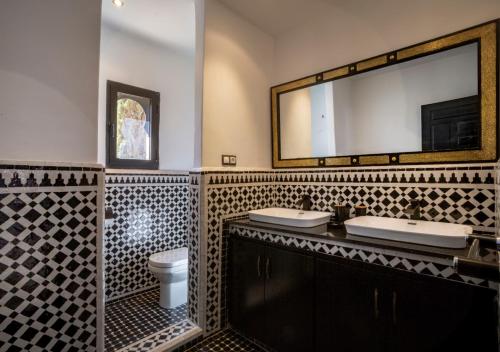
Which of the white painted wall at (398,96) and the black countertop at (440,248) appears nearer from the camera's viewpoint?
the black countertop at (440,248)

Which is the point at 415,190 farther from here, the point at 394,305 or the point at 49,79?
the point at 49,79

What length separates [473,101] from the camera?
142 cm

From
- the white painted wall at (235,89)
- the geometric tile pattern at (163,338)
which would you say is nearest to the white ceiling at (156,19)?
the white painted wall at (235,89)

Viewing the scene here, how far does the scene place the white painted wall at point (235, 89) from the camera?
1.93 metres

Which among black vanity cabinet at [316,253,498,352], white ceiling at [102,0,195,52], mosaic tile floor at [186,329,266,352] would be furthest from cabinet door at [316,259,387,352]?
white ceiling at [102,0,195,52]

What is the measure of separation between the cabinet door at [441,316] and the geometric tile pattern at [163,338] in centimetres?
134

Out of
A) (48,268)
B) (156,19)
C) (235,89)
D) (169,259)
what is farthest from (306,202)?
(156,19)

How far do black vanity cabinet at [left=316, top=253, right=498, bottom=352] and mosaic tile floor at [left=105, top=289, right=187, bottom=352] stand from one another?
4.14ft

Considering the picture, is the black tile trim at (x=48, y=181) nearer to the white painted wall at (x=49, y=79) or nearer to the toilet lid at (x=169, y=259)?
the white painted wall at (x=49, y=79)

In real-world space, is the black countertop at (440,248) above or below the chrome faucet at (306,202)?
below

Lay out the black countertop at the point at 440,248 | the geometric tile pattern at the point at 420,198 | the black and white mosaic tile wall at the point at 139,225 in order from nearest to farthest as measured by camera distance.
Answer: the black countertop at the point at 440,248
the geometric tile pattern at the point at 420,198
the black and white mosaic tile wall at the point at 139,225

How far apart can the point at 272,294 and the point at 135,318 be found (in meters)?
1.24

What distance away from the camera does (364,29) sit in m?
1.84

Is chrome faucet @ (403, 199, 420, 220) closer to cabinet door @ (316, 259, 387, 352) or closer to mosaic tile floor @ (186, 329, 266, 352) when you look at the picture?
cabinet door @ (316, 259, 387, 352)
